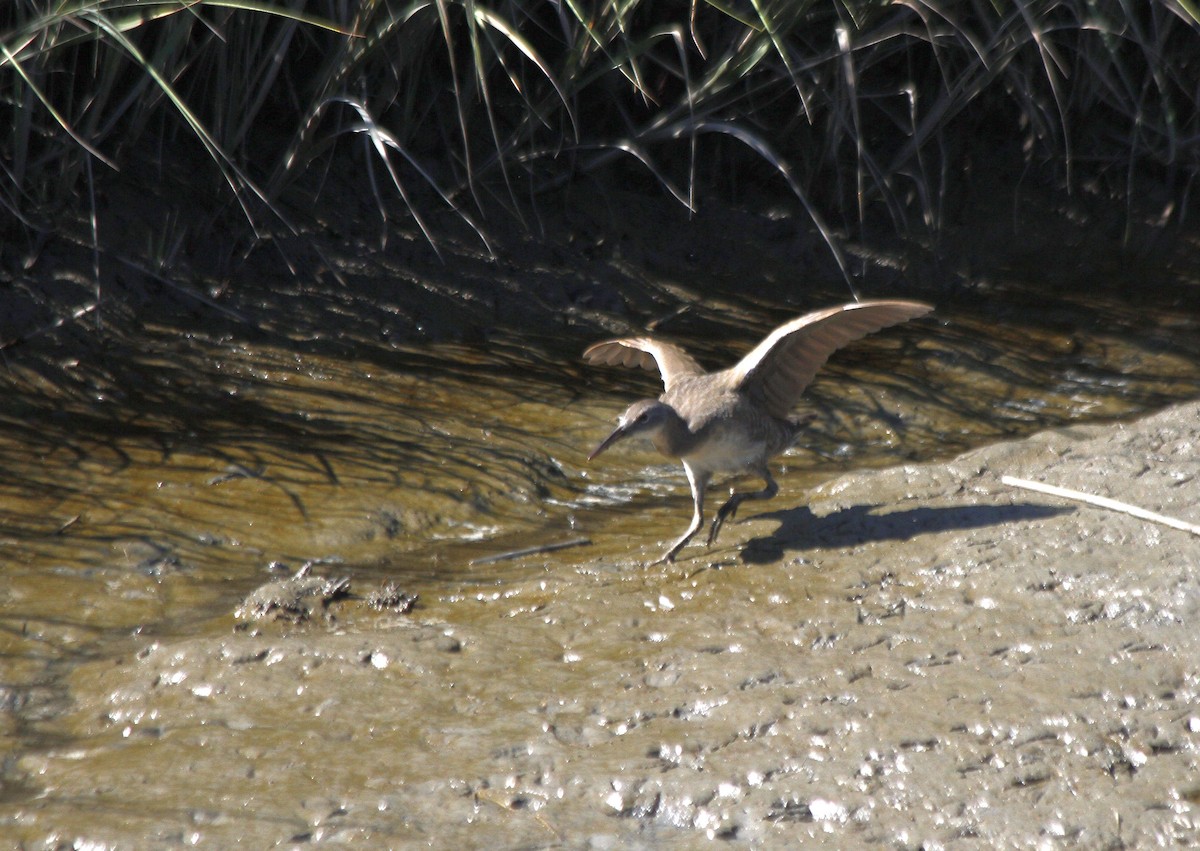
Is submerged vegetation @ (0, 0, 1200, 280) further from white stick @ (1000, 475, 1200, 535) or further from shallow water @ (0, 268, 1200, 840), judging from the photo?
white stick @ (1000, 475, 1200, 535)

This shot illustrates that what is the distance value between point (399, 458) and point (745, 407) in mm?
1141

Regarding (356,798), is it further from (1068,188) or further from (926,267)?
(1068,188)

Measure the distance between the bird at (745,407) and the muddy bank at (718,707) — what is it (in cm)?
32

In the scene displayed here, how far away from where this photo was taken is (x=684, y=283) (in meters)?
5.99

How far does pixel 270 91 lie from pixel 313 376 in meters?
1.26

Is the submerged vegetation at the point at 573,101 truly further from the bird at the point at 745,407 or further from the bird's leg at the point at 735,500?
the bird's leg at the point at 735,500

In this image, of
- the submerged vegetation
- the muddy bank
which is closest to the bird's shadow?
the muddy bank

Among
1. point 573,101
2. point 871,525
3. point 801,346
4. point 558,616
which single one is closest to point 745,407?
point 801,346

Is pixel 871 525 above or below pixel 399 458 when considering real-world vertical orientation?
above

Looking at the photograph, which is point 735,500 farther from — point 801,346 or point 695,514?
point 801,346

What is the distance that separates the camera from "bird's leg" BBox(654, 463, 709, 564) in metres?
3.90

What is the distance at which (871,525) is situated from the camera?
3.85 m

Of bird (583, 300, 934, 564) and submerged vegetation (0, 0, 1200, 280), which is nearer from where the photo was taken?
bird (583, 300, 934, 564)

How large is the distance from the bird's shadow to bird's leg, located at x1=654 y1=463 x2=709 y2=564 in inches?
6.0
